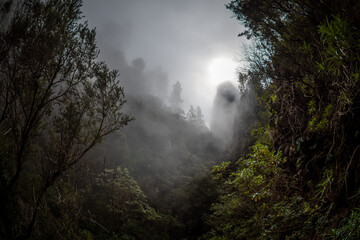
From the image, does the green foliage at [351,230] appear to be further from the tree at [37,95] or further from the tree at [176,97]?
the tree at [176,97]

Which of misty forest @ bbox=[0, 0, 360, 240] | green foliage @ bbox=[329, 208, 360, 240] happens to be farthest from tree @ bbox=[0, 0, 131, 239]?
green foliage @ bbox=[329, 208, 360, 240]

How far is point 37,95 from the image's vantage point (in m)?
4.00

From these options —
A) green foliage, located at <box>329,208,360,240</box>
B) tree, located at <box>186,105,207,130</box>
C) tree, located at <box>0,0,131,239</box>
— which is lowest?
green foliage, located at <box>329,208,360,240</box>

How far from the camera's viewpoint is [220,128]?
1826 inches

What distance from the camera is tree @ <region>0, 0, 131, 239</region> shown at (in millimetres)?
3352

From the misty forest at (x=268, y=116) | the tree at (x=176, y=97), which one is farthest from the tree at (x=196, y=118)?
the misty forest at (x=268, y=116)

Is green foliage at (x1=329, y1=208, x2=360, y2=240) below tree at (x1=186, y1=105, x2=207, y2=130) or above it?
below

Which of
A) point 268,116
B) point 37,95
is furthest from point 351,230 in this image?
Result: point 37,95

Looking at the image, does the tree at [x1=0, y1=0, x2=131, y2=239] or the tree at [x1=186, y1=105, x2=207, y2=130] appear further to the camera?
the tree at [x1=186, y1=105, x2=207, y2=130]

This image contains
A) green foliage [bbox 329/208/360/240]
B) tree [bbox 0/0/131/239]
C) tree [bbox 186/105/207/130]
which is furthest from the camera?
tree [bbox 186/105/207/130]

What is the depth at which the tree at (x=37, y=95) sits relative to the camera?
3352 millimetres

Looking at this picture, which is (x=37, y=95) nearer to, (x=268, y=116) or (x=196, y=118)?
(x=268, y=116)

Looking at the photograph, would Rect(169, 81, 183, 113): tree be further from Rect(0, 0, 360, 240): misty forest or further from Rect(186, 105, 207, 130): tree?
Rect(0, 0, 360, 240): misty forest

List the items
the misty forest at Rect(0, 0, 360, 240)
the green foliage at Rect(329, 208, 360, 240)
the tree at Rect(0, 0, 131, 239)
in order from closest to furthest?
the green foliage at Rect(329, 208, 360, 240)
the misty forest at Rect(0, 0, 360, 240)
the tree at Rect(0, 0, 131, 239)
